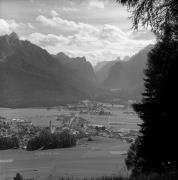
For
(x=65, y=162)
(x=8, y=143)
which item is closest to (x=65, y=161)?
(x=65, y=162)

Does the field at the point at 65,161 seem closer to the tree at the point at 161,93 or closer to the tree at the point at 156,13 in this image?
the tree at the point at 161,93

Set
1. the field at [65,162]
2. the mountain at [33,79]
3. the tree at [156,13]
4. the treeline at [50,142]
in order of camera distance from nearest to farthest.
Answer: the tree at [156,13], the field at [65,162], the treeline at [50,142], the mountain at [33,79]

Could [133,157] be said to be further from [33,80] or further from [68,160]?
[33,80]

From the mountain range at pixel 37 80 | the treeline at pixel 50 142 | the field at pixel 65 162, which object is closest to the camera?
the field at pixel 65 162

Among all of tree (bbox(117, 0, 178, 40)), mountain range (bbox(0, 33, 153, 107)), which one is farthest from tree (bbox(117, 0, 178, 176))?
mountain range (bbox(0, 33, 153, 107))

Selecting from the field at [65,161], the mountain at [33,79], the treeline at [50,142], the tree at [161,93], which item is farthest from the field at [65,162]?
the mountain at [33,79]

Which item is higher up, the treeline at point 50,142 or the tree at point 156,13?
the tree at point 156,13

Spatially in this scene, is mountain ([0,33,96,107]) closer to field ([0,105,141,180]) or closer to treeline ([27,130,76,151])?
treeline ([27,130,76,151])

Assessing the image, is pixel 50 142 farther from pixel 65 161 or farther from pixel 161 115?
pixel 161 115
